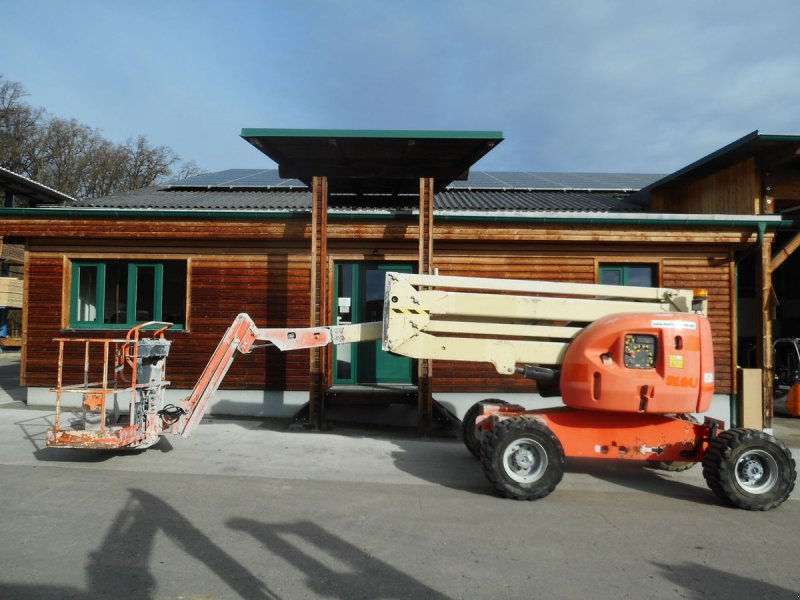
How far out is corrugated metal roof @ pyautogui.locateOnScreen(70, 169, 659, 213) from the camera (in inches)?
481

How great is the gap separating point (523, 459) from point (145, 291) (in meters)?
8.14

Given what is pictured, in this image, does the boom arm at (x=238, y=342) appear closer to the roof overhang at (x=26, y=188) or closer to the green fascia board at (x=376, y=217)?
the green fascia board at (x=376, y=217)

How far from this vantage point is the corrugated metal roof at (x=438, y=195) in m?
12.2

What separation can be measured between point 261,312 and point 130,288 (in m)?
2.60

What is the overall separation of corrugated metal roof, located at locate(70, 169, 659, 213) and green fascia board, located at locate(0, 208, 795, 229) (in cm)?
73

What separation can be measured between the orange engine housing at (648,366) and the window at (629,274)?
4686 mm

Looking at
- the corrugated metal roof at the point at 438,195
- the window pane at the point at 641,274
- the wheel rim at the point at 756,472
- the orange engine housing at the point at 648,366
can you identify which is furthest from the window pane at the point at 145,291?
the wheel rim at the point at 756,472

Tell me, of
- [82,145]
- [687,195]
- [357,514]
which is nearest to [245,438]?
[357,514]

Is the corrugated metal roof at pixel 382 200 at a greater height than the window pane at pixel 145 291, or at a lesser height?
greater

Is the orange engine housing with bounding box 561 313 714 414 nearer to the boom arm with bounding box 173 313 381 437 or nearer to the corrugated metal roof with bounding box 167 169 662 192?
the boom arm with bounding box 173 313 381 437

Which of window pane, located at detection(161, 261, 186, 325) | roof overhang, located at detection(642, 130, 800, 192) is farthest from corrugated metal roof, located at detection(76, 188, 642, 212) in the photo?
roof overhang, located at detection(642, 130, 800, 192)

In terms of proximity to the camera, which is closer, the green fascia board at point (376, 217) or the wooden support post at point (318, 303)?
the wooden support post at point (318, 303)

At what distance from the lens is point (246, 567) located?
13.3 ft

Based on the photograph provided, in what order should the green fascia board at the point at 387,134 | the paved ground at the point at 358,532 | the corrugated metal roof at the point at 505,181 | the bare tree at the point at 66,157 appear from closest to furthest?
the paved ground at the point at 358,532, the green fascia board at the point at 387,134, the corrugated metal roof at the point at 505,181, the bare tree at the point at 66,157
